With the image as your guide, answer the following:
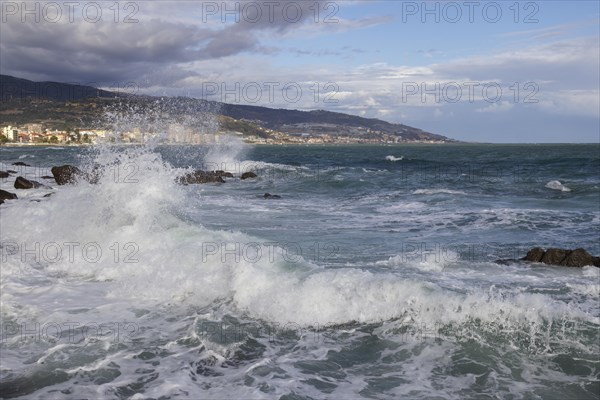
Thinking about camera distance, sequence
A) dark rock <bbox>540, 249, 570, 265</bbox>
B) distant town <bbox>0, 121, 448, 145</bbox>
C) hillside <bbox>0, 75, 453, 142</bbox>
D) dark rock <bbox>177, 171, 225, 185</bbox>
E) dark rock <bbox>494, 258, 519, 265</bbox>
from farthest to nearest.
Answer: hillside <bbox>0, 75, 453, 142</bbox>, distant town <bbox>0, 121, 448, 145</bbox>, dark rock <bbox>177, 171, 225, 185</bbox>, dark rock <bbox>494, 258, 519, 265</bbox>, dark rock <bbox>540, 249, 570, 265</bbox>

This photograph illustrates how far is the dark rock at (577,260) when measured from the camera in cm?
1082

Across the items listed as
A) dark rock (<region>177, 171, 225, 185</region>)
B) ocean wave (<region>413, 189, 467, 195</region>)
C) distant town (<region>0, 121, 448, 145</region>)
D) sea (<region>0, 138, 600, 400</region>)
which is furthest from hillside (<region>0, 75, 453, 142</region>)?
sea (<region>0, 138, 600, 400</region>)

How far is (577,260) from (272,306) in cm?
642

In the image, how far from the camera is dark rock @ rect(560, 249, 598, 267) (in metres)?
10.8

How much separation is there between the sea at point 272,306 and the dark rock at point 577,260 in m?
0.18

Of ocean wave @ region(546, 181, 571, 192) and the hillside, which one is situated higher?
the hillside

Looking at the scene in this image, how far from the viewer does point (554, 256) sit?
11.0m

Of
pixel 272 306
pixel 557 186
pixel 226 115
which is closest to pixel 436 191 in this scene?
pixel 557 186

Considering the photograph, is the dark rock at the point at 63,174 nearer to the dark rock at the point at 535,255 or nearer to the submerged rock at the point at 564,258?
the dark rock at the point at 535,255

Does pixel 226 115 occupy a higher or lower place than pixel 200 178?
higher

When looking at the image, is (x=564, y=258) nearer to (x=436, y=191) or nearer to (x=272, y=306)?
(x=272, y=306)

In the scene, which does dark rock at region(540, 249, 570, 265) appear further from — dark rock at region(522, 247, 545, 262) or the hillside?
the hillside

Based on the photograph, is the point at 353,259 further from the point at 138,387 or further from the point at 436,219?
the point at 436,219

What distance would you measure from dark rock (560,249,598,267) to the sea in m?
0.18
